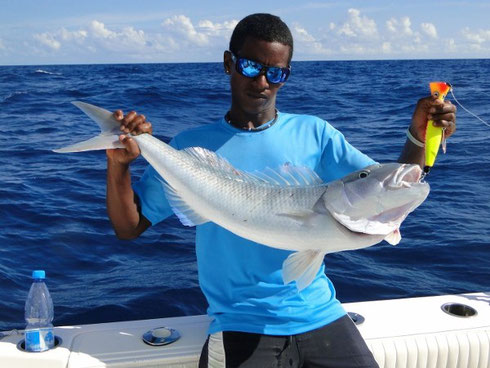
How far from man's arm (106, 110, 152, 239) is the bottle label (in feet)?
2.84

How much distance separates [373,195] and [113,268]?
5.62 meters

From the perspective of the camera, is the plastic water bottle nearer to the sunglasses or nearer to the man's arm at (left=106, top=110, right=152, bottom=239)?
the man's arm at (left=106, top=110, right=152, bottom=239)

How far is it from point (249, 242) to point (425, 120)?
1.21 metres

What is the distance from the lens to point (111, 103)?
25.5 metres

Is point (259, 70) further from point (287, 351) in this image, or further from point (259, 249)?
point (287, 351)

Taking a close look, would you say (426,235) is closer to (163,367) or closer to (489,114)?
(163,367)

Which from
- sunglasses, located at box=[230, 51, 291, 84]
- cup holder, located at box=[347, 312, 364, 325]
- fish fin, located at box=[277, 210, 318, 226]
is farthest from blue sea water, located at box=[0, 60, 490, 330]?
fish fin, located at box=[277, 210, 318, 226]

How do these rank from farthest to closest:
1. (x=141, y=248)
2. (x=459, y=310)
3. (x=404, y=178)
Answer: (x=141, y=248) → (x=459, y=310) → (x=404, y=178)

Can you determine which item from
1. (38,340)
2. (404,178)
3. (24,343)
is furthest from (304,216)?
(24,343)

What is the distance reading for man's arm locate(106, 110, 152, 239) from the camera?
3023 millimetres

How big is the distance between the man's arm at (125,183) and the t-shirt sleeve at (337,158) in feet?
3.68

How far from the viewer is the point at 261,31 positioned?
3.30 metres

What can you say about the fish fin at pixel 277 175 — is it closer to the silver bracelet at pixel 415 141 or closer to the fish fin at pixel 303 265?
the fish fin at pixel 303 265

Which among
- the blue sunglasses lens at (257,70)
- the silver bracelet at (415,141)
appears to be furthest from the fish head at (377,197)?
the blue sunglasses lens at (257,70)
